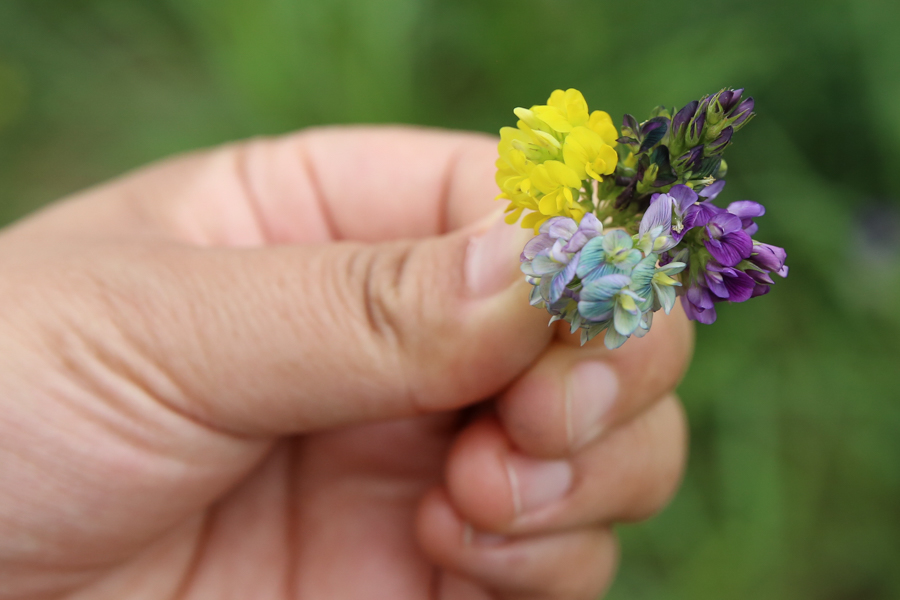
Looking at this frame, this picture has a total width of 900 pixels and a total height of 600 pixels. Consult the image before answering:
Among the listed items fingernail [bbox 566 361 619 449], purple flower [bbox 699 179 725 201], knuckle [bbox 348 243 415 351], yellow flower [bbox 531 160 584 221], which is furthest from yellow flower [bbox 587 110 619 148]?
fingernail [bbox 566 361 619 449]

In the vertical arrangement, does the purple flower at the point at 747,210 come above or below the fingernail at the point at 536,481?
above

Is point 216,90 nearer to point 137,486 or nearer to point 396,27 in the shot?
point 396,27

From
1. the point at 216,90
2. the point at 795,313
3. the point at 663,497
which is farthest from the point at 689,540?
the point at 216,90

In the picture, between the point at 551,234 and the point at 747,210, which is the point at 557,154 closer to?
the point at 551,234

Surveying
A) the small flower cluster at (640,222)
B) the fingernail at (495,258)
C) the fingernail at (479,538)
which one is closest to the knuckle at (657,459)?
the fingernail at (479,538)

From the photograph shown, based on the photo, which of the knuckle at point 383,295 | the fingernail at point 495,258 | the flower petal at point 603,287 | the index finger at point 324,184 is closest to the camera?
the flower petal at point 603,287

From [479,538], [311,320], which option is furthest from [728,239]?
[479,538]

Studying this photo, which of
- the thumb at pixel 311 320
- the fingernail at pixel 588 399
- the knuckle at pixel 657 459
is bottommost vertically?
the knuckle at pixel 657 459

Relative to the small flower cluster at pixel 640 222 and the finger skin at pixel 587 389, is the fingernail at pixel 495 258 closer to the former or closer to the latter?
the small flower cluster at pixel 640 222
